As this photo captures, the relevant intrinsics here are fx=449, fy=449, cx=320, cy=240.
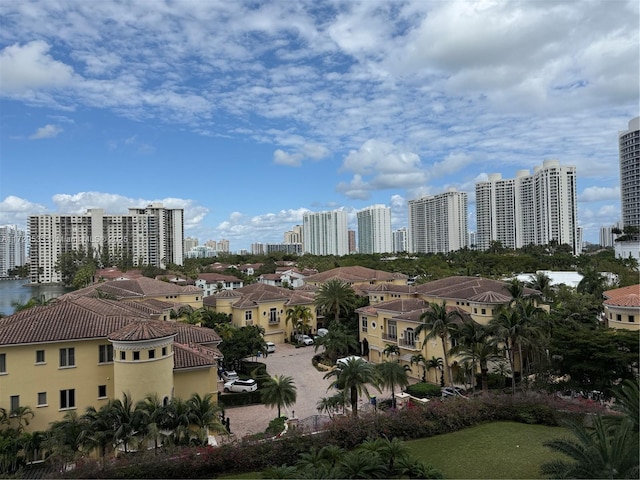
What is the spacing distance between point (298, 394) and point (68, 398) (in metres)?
13.1

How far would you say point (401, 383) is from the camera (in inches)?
945

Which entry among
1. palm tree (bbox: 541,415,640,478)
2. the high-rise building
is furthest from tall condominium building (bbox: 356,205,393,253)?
palm tree (bbox: 541,415,640,478)

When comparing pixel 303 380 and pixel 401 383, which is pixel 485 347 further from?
pixel 303 380

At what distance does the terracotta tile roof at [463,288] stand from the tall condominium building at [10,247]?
649 feet

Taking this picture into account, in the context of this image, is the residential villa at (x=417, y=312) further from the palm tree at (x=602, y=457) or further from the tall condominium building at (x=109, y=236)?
the tall condominium building at (x=109, y=236)

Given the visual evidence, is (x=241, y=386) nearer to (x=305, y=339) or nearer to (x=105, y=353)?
(x=105, y=353)

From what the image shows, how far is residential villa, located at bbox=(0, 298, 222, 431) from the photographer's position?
19.3 m

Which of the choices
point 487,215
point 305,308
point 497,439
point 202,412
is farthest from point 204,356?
point 487,215

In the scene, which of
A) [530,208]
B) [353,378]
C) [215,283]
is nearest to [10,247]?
[215,283]

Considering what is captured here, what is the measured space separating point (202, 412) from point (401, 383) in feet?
36.3

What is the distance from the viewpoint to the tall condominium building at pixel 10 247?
607 ft

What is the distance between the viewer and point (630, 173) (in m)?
93.1

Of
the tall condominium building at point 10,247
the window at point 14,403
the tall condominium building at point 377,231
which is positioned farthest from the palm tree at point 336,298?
the tall condominium building at point 10,247

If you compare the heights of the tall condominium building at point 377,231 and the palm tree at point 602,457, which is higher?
the tall condominium building at point 377,231
